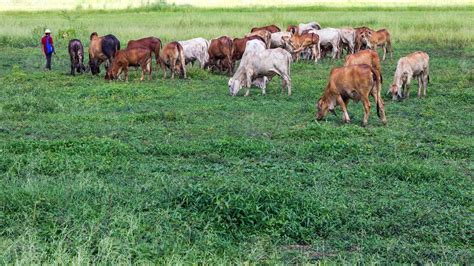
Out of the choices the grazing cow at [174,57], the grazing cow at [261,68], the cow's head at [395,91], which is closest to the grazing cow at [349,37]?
the grazing cow at [174,57]

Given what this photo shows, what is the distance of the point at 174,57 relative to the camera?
19719mm

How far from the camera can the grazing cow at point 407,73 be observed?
15.8 metres

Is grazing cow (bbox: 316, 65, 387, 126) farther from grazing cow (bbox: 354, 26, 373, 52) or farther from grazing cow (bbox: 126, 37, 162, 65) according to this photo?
grazing cow (bbox: 354, 26, 373, 52)

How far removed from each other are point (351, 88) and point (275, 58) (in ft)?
14.6

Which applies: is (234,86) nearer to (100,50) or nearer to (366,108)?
(366,108)

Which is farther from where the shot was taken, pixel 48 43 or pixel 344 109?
pixel 48 43

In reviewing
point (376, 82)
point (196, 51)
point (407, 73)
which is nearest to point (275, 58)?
point (407, 73)

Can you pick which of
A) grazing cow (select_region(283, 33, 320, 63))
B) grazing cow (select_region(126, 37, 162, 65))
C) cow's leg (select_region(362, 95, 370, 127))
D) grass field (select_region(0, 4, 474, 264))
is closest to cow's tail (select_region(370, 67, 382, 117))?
cow's leg (select_region(362, 95, 370, 127))

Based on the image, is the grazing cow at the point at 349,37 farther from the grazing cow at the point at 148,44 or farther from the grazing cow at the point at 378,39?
the grazing cow at the point at 148,44

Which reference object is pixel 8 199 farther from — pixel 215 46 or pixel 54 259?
pixel 215 46

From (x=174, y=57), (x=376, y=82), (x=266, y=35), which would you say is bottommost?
(x=174, y=57)

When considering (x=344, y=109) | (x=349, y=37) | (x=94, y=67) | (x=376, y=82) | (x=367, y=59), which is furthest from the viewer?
(x=349, y=37)

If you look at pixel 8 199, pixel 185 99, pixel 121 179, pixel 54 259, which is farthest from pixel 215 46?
pixel 54 259

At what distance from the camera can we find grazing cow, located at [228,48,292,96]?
16906mm
